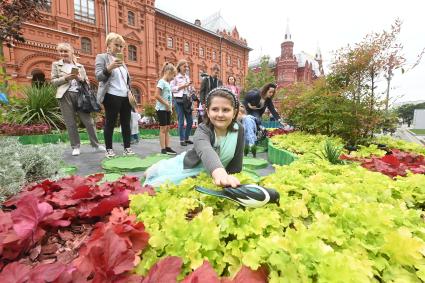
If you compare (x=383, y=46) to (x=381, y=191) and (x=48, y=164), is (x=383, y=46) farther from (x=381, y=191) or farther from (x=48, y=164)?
(x=48, y=164)

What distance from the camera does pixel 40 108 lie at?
24.4 ft

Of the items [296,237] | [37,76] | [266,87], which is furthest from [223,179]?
[37,76]

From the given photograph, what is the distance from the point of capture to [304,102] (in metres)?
6.08

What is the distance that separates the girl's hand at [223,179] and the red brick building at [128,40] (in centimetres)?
1596

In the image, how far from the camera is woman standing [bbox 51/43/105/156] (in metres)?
4.12

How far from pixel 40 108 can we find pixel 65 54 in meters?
4.23

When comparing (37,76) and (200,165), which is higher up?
(37,76)

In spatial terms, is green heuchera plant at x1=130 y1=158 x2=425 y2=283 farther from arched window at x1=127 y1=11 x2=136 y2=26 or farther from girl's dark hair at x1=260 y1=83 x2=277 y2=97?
arched window at x1=127 y1=11 x2=136 y2=26

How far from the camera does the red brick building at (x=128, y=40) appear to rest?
14.2 meters

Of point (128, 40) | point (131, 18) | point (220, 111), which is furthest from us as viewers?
point (131, 18)

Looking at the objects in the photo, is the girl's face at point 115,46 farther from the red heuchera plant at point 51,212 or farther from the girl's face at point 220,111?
the red heuchera plant at point 51,212

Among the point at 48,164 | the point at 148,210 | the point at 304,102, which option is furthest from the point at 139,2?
the point at 148,210

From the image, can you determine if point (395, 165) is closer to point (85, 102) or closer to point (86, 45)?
point (85, 102)

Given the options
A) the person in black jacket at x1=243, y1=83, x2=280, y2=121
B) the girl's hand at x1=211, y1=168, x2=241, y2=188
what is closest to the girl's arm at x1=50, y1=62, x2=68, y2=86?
the girl's hand at x1=211, y1=168, x2=241, y2=188
